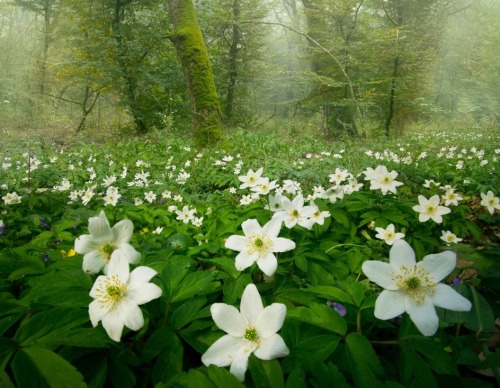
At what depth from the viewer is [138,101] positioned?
35.4 ft

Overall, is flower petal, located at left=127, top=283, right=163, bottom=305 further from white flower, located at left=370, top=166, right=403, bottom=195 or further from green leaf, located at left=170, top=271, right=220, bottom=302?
white flower, located at left=370, top=166, right=403, bottom=195

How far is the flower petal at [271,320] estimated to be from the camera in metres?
0.78

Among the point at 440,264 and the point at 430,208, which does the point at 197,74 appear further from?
the point at 440,264

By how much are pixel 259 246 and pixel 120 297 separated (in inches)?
19.6

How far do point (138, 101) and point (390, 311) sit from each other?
11.5 m

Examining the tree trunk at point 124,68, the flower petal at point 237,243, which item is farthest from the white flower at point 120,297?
the tree trunk at point 124,68

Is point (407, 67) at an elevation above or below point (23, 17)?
below

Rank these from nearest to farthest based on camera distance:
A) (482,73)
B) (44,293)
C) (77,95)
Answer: (44,293)
(77,95)
(482,73)

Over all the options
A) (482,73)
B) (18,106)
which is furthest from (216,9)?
(482,73)

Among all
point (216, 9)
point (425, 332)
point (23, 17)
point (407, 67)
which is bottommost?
point (425, 332)

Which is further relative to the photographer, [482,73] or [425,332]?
[482,73]

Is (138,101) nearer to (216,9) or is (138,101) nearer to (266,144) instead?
(216,9)

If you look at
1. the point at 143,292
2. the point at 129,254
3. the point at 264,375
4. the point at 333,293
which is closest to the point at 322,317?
the point at 333,293

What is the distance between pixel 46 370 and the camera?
2.18 ft
